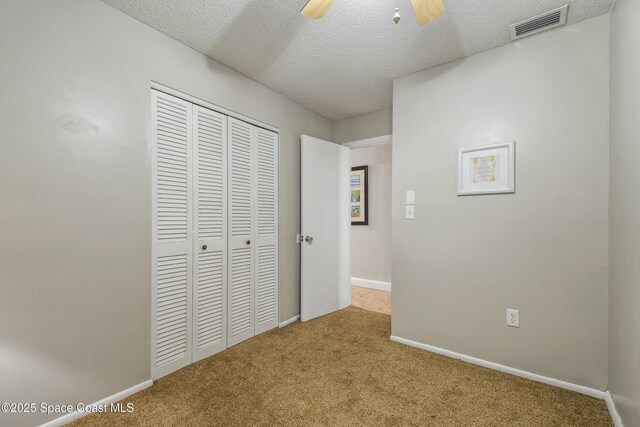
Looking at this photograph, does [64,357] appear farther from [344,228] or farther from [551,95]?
[551,95]

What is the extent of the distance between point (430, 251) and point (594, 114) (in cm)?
139

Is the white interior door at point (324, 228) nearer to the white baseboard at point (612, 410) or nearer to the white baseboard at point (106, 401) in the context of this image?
the white baseboard at point (106, 401)

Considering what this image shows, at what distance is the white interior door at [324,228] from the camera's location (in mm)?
3139

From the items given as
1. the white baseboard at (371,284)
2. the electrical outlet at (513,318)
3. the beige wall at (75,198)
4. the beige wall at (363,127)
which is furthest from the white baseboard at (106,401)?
the white baseboard at (371,284)

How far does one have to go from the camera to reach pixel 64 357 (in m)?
1.57

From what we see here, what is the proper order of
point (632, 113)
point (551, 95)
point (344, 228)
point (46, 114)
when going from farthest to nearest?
point (344, 228), point (551, 95), point (46, 114), point (632, 113)

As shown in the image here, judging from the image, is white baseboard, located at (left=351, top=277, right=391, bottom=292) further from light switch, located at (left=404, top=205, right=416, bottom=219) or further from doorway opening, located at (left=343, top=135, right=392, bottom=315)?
light switch, located at (left=404, top=205, right=416, bottom=219)

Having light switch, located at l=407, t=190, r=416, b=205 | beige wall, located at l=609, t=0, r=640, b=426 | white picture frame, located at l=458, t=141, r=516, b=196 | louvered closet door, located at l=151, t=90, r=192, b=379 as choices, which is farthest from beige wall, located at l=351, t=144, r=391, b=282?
louvered closet door, located at l=151, t=90, r=192, b=379

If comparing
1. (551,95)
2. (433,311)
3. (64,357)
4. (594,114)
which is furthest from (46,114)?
(594,114)

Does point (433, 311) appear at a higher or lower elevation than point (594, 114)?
lower

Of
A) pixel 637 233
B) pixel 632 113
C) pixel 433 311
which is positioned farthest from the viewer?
pixel 433 311

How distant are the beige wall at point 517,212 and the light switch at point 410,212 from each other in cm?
4

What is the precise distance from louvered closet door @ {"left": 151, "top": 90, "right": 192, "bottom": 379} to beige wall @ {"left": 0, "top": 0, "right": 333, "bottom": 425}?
0.07 metres

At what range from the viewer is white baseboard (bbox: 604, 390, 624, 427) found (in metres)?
1.53
